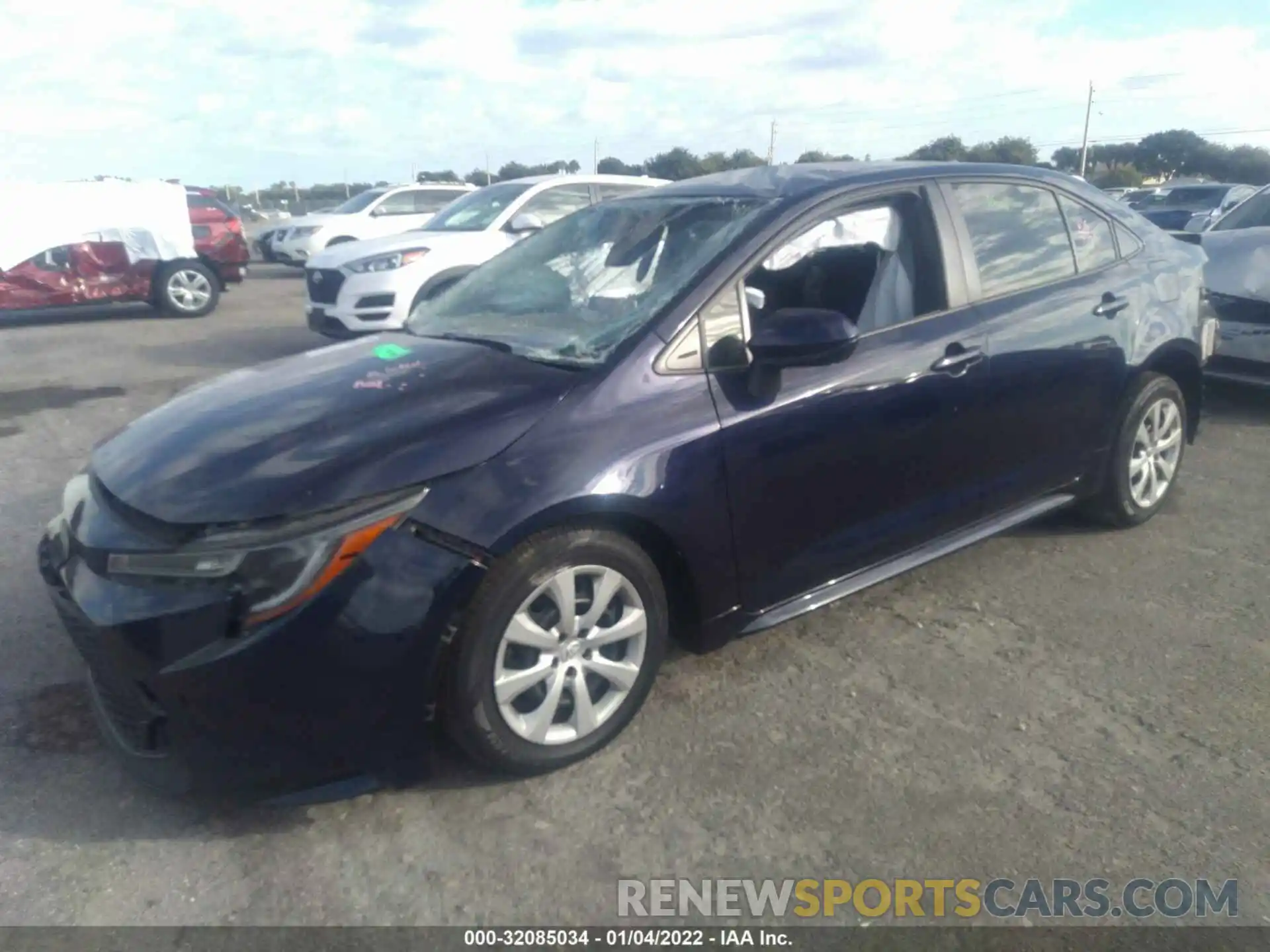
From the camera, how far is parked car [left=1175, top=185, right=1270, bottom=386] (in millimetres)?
6805

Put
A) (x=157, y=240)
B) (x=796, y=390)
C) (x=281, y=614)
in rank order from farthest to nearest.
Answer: (x=157, y=240) → (x=796, y=390) → (x=281, y=614)

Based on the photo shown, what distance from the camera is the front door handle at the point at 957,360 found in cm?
368

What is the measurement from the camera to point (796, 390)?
330 centimetres

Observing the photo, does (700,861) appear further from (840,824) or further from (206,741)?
(206,741)

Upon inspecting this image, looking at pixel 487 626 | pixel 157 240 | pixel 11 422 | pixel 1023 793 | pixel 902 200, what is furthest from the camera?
pixel 157 240

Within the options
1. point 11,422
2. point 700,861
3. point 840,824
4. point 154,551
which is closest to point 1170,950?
point 840,824

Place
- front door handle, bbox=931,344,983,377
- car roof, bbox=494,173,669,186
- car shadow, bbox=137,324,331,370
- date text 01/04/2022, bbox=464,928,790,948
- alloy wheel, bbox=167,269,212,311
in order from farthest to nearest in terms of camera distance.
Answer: alloy wheel, bbox=167,269,212,311, car roof, bbox=494,173,669,186, car shadow, bbox=137,324,331,370, front door handle, bbox=931,344,983,377, date text 01/04/2022, bbox=464,928,790,948

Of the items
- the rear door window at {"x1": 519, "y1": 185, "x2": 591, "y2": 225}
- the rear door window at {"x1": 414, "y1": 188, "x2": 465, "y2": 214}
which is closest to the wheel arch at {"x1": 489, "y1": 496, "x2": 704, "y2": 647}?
the rear door window at {"x1": 519, "y1": 185, "x2": 591, "y2": 225}

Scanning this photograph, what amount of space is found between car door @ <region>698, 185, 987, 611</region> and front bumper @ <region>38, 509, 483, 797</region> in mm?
1070

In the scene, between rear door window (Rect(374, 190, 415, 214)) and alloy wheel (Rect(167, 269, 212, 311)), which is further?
rear door window (Rect(374, 190, 415, 214))

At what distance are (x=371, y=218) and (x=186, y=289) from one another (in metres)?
5.92

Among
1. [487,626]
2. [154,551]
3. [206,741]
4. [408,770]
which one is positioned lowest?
[408,770]

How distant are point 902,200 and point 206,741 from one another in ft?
→ 9.81

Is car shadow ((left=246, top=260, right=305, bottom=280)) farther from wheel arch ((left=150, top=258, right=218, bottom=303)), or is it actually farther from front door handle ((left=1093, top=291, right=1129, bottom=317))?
front door handle ((left=1093, top=291, right=1129, bottom=317))
